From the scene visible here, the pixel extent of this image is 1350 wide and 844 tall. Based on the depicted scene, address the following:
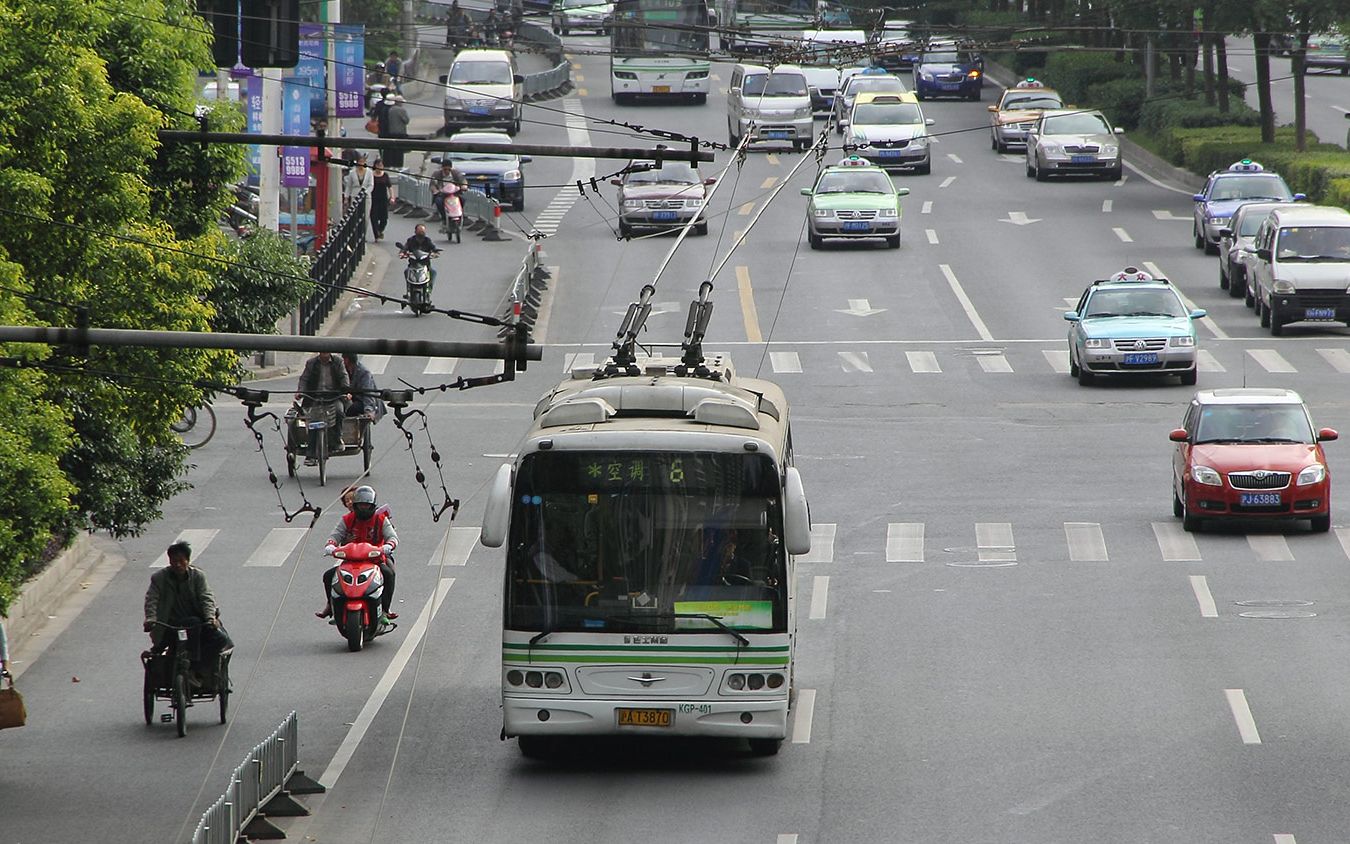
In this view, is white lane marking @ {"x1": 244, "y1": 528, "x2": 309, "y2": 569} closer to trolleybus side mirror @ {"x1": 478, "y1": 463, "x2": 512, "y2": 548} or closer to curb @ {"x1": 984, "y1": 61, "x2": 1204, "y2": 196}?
trolleybus side mirror @ {"x1": 478, "y1": 463, "x2": 512, "y2": 548}

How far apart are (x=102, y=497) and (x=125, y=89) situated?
392 cm

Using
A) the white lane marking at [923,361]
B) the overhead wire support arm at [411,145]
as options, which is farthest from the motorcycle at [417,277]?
the overhead wire support arm at [411,145]

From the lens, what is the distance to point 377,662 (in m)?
20.3

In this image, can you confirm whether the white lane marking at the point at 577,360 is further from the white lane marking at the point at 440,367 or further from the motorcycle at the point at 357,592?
the motorcycle at the point at 357,592

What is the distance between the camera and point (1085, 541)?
25500 millimetres

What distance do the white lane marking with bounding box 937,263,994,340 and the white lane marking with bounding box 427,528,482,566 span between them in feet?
55.6

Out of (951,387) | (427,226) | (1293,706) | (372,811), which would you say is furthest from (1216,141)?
(372,811)

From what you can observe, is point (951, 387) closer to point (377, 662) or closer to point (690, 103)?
point (377, 662)

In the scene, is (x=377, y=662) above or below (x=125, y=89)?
below

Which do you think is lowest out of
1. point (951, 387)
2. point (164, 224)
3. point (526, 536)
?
point (951, 387)

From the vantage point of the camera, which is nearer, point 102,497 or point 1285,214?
point 102,497

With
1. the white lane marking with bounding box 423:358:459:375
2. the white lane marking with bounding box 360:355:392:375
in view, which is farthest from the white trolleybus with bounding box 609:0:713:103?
the white lane marking with bounding box 360:355:392:375

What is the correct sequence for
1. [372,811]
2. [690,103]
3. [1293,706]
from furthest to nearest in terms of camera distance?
1. [690,103]
2. [1293,706]
3. [372,811]

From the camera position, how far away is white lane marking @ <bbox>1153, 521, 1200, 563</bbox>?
80.8 ft
